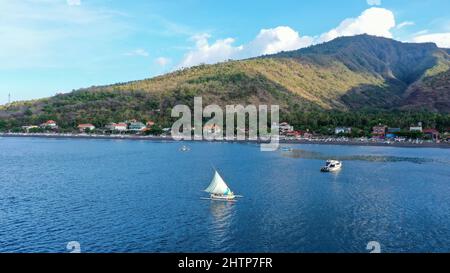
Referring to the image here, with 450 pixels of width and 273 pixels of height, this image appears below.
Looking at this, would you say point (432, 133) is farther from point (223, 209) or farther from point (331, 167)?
point (223, 209)

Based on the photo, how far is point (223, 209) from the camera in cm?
4972

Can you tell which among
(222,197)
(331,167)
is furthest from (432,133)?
(222,197)

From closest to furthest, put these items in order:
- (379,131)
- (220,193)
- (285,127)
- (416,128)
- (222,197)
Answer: (222,197) < (220,193) < (416,128) < (379,131) < (285,127)

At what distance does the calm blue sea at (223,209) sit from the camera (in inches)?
1458

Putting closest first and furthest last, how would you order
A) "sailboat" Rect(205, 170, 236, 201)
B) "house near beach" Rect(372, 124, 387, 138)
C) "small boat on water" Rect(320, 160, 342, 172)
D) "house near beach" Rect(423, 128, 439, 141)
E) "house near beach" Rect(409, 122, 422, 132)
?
"sailboat" Rect(205, 170, 236, 201) < "small boat on water" Rect(320, 160, 342, 172) < "house near beach" Rect(423, 128, 439, 141) < "house near beach" Rect(409, 122, 422, 132) < "house near beach" Rect(372, 124, 387, 138)

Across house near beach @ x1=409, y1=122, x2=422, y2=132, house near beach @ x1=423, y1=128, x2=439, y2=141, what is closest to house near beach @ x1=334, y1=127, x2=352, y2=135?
house near beach @ x1=409, y1=122, x2=422, y2=132

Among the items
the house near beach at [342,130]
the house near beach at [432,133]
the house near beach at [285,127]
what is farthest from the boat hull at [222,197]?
the house near beach at [432,133]

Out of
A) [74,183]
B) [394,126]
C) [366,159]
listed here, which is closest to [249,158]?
[366,159]

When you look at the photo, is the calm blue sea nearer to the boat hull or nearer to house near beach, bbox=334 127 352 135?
the boat hull

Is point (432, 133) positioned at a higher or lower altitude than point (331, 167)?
higher

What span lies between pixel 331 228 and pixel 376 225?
559 cm

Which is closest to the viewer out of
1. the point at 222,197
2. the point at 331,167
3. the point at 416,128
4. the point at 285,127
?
the point at 222,197

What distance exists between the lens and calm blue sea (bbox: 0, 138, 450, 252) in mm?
37031
